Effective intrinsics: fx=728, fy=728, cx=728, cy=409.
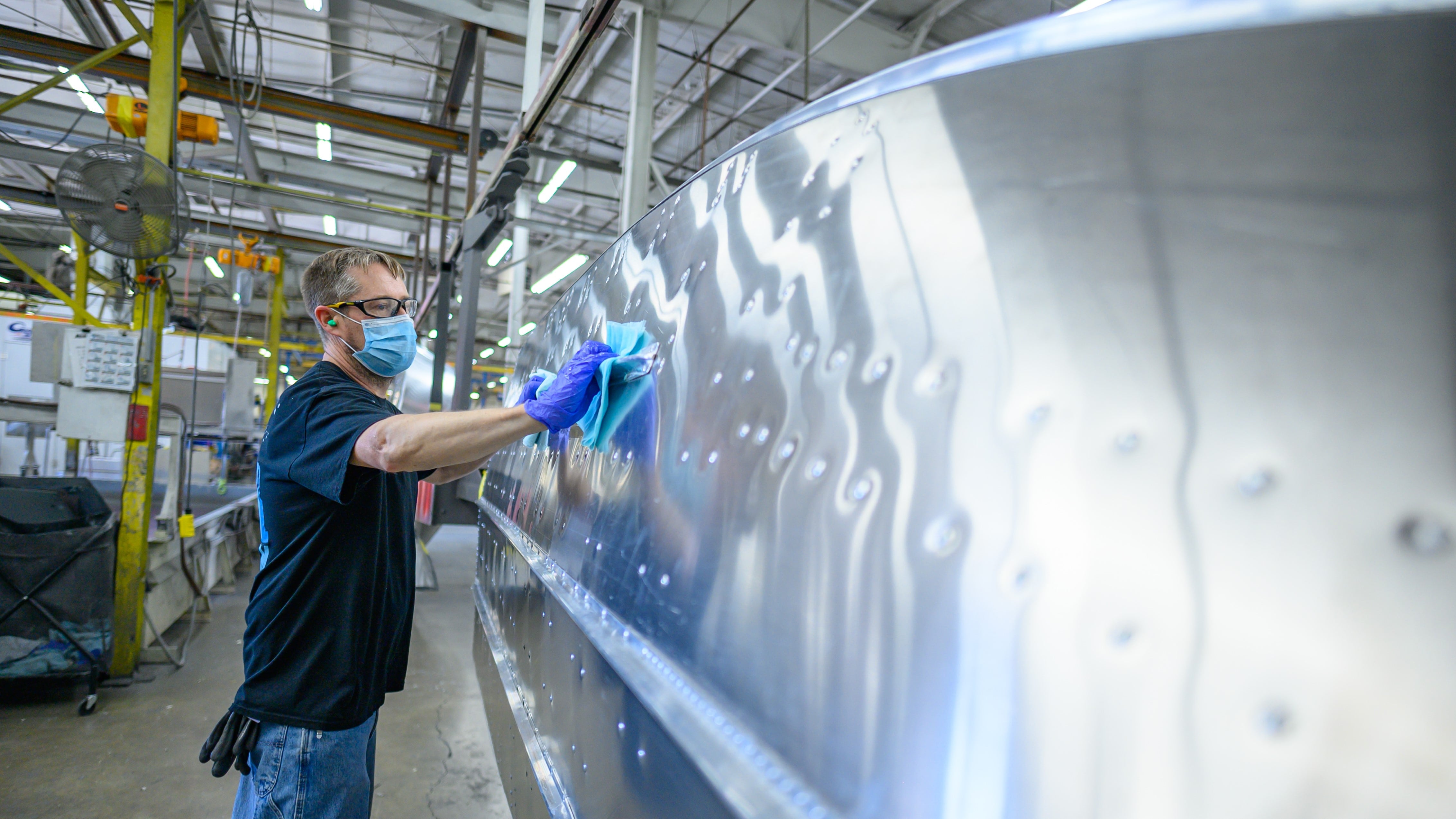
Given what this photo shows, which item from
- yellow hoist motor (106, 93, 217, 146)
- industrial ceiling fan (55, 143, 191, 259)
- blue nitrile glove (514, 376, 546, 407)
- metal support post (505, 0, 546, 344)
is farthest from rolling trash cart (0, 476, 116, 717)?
blue nitrile glove (514, 376, 546, 407)

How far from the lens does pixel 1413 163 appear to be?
1.43 ft

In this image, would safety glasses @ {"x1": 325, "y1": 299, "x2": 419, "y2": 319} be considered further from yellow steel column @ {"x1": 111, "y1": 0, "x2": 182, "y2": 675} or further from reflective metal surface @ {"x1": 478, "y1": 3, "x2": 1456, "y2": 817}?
yellow steel column @ {"x1": 111, "y1": 0, "x2": 182, "y2": 675}

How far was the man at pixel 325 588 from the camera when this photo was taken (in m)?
1.33

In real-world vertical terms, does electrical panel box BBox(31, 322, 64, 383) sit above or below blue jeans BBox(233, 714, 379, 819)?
above

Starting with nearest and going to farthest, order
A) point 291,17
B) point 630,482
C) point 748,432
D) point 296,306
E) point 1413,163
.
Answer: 1. point 1413,163
2. point 748,432
3. point 630,482
4. point 291,17
5. point 296,306

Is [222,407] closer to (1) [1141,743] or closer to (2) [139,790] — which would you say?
(2) [139,790]

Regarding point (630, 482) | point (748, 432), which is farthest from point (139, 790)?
point (748, 432)

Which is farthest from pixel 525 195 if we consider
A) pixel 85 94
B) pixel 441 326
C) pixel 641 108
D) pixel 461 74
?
pixel 441 326

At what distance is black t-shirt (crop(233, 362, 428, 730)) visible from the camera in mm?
1438

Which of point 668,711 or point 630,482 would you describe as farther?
point 630,482

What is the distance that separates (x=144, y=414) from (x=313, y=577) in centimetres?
378

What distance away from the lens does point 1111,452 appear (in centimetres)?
52

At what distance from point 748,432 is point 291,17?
8.36m

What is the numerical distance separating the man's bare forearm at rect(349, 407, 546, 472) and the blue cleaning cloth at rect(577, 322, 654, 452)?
0.12 meters
